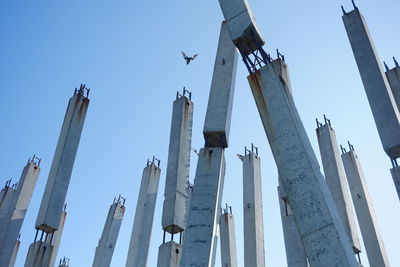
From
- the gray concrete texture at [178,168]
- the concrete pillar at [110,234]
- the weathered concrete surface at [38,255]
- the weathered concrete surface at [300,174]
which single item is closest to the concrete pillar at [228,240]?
the concrete pillar at [110,234]

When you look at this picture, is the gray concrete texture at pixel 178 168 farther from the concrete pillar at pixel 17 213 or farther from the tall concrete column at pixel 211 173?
the concrete pillar at pixel 17 213

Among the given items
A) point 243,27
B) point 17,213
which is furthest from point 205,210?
point 17,213

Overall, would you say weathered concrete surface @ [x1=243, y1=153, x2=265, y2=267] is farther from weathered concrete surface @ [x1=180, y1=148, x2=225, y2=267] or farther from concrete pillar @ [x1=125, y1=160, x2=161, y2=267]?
weathered concrete surface @ [x1=180, y1=148, x2=225, y2=267]

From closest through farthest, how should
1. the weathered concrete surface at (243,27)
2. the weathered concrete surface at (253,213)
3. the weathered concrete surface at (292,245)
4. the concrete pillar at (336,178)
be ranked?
the weathered concrete surface at (243,27), the concrete pillar at (336,178), the weathered concrete surface at (292,245), the weathered concrete surface at (253,213)

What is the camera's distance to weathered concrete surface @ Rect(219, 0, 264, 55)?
1184 centimetres

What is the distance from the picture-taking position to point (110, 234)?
23.8 m

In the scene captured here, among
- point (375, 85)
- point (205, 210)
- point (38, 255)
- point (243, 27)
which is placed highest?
point (375, 85)

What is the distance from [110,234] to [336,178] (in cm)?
1259

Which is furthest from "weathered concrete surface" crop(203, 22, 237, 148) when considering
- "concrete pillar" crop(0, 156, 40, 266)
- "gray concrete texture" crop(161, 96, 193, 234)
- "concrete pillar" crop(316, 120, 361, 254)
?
"concrete pillar" crop(0, 156, 40, 266)

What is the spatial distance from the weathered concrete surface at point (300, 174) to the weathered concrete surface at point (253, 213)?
29.1 ft

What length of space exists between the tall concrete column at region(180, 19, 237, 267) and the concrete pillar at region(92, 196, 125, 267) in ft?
41.0

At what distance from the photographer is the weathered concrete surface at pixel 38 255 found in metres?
15.0

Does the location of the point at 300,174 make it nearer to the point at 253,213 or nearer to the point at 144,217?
the point at 253,213

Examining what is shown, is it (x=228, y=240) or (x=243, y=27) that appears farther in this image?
(x=228, y=240)
